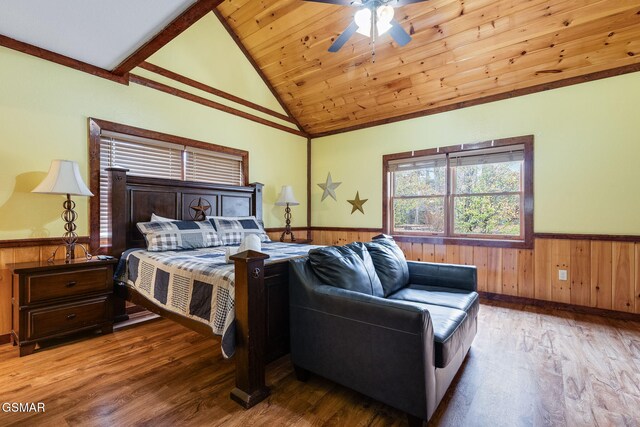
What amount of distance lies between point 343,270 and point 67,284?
234 cm

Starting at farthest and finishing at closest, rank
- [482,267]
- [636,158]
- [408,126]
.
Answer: [408,126] → [482,267] → [636,158]

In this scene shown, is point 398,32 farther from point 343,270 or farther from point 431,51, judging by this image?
point 343,270

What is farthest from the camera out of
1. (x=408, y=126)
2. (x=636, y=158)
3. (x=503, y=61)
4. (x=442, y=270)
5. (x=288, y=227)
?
(x=288, y=227)

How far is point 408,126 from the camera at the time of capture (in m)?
4.44

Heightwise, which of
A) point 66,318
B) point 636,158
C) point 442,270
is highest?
point 636,158

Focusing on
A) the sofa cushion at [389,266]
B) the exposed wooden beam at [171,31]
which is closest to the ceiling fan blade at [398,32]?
the exposed wooden beam at [171,31]

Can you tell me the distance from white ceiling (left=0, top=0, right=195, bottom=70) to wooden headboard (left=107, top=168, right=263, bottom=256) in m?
1.12

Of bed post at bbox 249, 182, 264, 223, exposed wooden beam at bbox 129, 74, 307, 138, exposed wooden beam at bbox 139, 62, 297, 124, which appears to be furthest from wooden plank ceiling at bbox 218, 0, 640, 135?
bed post at bbox 249, 182, 264, 223

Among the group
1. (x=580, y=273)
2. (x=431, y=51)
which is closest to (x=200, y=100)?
(x=431, y=51)

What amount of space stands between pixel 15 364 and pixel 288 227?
330 centimetres

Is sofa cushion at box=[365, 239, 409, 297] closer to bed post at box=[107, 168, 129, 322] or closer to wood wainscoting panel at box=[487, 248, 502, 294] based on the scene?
wood wainscoting panel at box=[487, 248, 502, 294]

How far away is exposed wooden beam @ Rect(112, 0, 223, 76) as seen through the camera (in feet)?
6.91

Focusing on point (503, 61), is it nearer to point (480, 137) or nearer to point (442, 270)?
point (480, 137)

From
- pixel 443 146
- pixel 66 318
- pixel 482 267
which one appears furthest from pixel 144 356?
pixel 443 146
